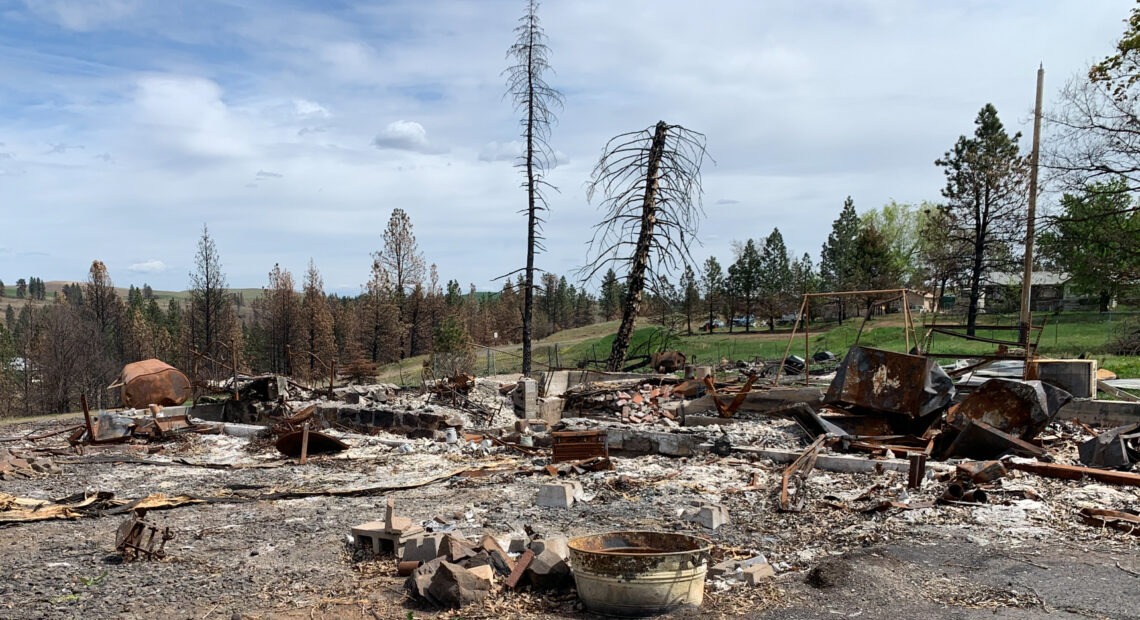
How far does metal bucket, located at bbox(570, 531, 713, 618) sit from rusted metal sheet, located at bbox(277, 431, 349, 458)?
303 inches

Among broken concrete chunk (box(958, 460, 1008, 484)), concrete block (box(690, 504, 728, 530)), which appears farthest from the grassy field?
concrete block (box(690, 504, 728, 530))

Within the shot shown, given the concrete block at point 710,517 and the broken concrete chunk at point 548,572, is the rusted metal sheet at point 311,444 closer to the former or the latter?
the concrete block at point 710,517

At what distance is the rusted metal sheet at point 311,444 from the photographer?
1206cm

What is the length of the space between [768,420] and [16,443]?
13404 mm

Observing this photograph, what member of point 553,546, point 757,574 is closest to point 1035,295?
point 757,574

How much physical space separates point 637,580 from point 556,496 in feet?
10.5

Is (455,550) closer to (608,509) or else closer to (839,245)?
(608,509)

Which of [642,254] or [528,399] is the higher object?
[642,254]

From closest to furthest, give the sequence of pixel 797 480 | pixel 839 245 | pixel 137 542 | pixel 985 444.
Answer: pixel 137 542 → pixel 797 480 → pixel 985 444 → pixel 839 245

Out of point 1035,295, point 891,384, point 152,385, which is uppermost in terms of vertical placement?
point 1035,295

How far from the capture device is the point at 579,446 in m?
10.5

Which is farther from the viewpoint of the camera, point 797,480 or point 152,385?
point 152,385

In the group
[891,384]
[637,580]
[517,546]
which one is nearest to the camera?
[637,580]

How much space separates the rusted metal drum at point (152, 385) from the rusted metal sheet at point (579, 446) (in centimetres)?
1181
